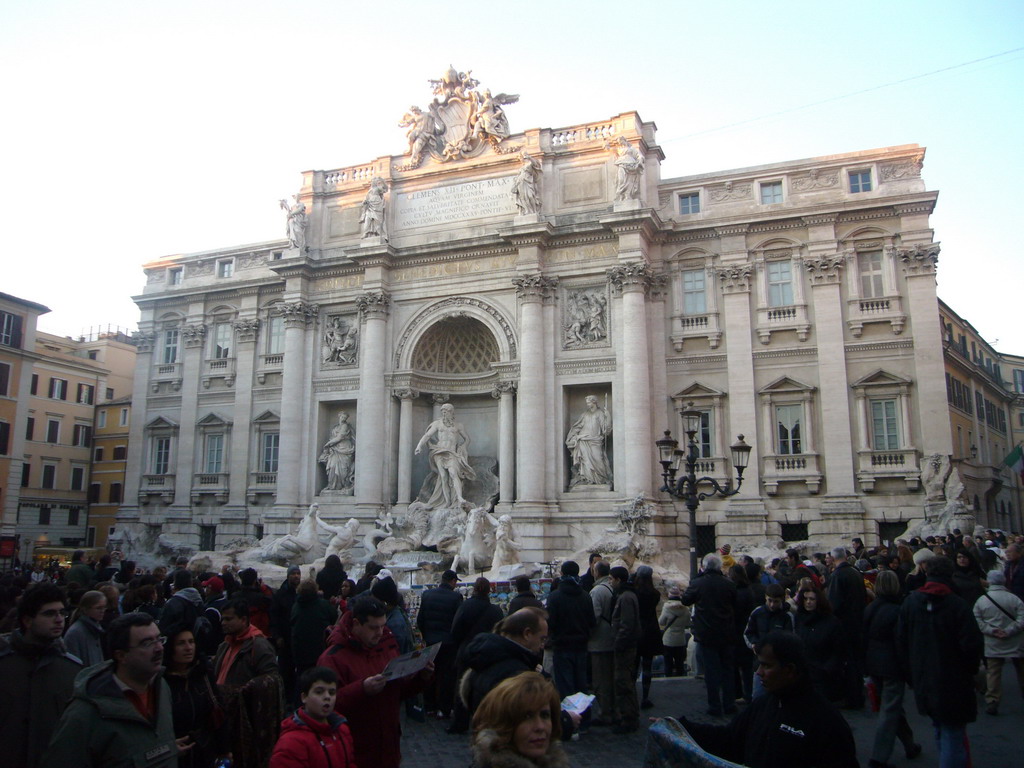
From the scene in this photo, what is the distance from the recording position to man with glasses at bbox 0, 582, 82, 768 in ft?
15.6

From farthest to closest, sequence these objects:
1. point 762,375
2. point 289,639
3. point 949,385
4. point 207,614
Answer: point 949,385 → point 762,375 → point 289,639 → point 207,614

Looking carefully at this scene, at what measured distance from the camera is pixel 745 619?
10.6 metres

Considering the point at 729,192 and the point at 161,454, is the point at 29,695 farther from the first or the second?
the point at 161,454

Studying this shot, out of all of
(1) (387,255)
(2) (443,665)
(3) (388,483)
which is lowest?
(2) (443,665)

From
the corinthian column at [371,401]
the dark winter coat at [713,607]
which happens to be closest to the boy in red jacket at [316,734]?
the dark winter coat at [713,607]

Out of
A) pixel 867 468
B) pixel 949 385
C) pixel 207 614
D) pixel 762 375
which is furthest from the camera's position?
pixel 949 385

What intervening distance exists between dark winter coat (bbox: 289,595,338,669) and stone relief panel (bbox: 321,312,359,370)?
2055 cm

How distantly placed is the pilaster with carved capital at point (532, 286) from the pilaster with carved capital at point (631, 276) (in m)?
2.12

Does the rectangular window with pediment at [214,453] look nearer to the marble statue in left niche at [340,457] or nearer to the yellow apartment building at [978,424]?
the marble statue in left niche at [340,457]

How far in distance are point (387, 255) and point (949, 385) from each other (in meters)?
19.5

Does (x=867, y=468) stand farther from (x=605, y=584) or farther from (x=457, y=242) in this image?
(x=605, y=584)

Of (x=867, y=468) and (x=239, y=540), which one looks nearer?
(x=867, y=468)

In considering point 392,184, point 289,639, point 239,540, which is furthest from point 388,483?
point 289,639

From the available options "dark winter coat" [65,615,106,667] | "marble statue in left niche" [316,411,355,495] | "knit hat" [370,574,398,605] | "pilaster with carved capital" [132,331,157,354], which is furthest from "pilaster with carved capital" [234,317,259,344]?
"dark winter coat" [65,615,106,667]
